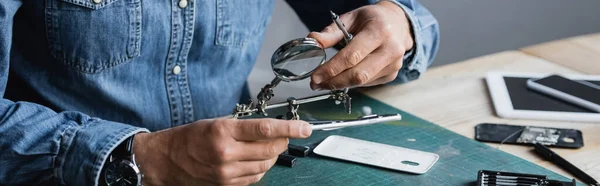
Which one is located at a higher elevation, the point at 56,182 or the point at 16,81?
the point at 16,81

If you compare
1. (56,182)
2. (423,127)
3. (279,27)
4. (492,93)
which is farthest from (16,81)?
(279,27)

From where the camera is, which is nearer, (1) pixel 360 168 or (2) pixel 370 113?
(1) pixel 360 168

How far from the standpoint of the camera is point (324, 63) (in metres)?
1.24

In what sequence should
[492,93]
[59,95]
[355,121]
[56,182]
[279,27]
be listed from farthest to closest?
[279,27] → [492,93] → [59,95] → [355,121] → [56,182]

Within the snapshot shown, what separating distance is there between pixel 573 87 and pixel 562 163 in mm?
322

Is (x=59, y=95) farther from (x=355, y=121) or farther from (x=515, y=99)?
(x=515, y=99)

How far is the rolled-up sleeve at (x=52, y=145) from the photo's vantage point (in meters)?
1.14

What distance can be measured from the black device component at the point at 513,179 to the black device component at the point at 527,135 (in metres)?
0.16

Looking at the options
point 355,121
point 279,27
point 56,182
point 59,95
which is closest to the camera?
point 56,182

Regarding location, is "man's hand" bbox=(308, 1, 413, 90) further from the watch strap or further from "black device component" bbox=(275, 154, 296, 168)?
the watch strap

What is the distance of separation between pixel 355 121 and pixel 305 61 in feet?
0.46

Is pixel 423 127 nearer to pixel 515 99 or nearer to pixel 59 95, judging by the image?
pixel 515 99

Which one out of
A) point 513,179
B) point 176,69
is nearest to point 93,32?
point 176,69

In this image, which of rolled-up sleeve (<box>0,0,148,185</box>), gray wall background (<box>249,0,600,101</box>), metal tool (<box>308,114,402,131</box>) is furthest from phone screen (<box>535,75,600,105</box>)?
gray wall background (<box>249,0,600,101</box>)
